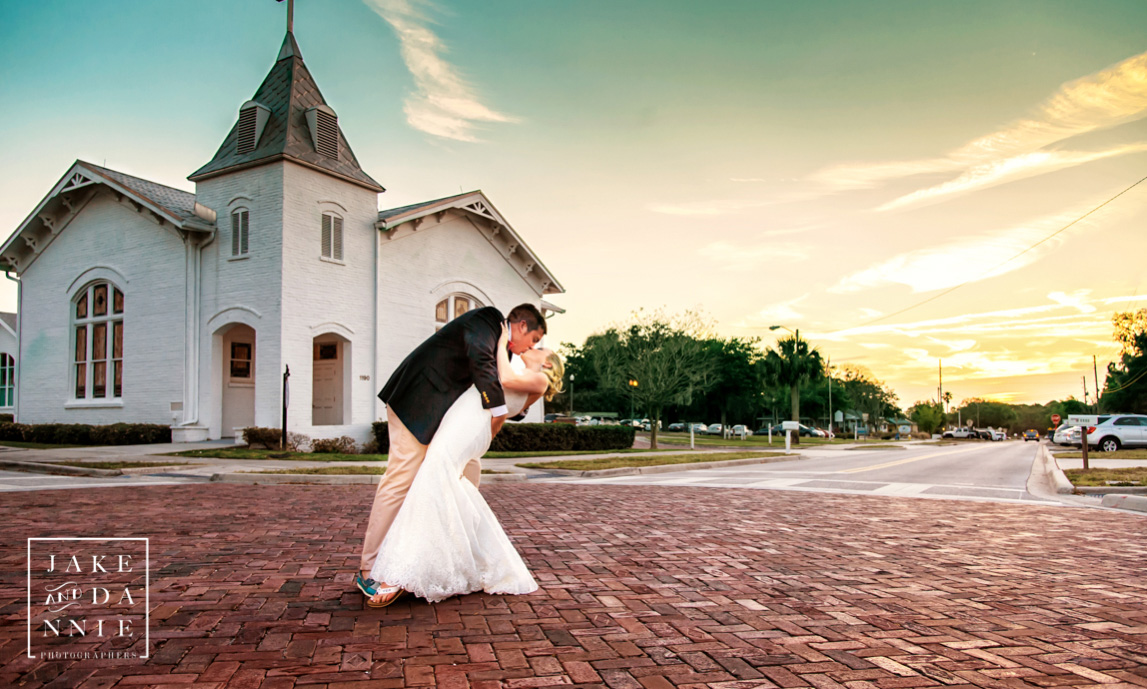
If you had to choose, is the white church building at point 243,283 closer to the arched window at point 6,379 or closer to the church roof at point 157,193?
the church roof at point 157,193

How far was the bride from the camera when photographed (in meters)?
4.02

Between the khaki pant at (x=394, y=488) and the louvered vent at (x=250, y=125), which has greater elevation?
the louvered vent at (x=250, y=125)

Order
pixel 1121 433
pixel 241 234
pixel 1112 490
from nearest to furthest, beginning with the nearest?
1. pixel 1112 490
2. pixel 241 234
3. pixel 1121 433

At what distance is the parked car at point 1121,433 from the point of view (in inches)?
1124

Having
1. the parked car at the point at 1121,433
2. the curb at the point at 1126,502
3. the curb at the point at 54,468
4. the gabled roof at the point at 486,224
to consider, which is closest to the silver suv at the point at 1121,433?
the parked car at the point at 1121,433

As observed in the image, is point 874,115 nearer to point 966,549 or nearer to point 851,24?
point 851,24

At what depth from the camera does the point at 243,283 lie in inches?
877

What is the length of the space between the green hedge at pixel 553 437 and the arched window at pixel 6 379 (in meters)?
22.5

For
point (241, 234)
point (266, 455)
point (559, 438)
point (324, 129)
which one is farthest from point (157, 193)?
point (559, 438)

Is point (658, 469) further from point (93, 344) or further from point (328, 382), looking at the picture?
point (93, 344)

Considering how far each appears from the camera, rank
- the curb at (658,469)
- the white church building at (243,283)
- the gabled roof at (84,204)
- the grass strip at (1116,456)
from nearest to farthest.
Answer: the curb at (658,469), the white church building at (243,283), the gabled roof at (84,204), the grass strip at (1116,456)

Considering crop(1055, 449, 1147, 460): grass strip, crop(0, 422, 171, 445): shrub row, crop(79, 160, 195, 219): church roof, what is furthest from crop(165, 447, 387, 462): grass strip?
crop(1055, 449, 1147, 460): grass strip

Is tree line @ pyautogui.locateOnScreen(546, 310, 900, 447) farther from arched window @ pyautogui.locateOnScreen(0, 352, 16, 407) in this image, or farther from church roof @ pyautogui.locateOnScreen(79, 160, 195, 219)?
arched window @ pyautogui.locateOnScreen(0, 352, 16, 407)

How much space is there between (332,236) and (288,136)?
11.0 ft
